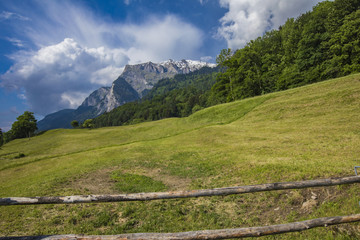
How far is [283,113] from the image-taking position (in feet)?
89.7

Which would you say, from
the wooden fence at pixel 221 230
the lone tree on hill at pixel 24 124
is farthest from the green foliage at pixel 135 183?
the lone tree on hill at pixel 24 124

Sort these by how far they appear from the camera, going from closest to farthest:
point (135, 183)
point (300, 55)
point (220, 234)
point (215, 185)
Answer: point (220, 234), point (215, 185), point (135, 183), point (300, 55)

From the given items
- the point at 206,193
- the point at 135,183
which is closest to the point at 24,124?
the point at 135,183

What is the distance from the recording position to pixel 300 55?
5347cm

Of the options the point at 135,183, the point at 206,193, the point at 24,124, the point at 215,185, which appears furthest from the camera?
the point at 24,124

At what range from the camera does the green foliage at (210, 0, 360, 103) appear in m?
44.9

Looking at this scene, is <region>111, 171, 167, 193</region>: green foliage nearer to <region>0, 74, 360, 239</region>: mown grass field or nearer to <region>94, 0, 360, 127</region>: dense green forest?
<region>0, 74, 360, 239</region>: mown grass field

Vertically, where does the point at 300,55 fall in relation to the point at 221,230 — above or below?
above

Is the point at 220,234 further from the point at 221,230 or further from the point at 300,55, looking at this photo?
the point at 300,55

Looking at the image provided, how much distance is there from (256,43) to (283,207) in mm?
78461

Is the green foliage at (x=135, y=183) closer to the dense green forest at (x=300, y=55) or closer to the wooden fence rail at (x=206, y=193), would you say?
the wooden fence rail at (x=206, y=193)

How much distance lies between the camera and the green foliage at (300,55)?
1769 inches

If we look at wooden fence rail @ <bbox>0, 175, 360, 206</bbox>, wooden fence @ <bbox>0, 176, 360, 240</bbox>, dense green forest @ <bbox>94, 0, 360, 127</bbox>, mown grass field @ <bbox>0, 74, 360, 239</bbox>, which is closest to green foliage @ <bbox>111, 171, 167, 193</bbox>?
mown grass field @ <bbox>0, 74, 360, 239</bbox>

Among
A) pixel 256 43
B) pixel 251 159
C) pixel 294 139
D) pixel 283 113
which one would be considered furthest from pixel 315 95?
pixel 256 43
